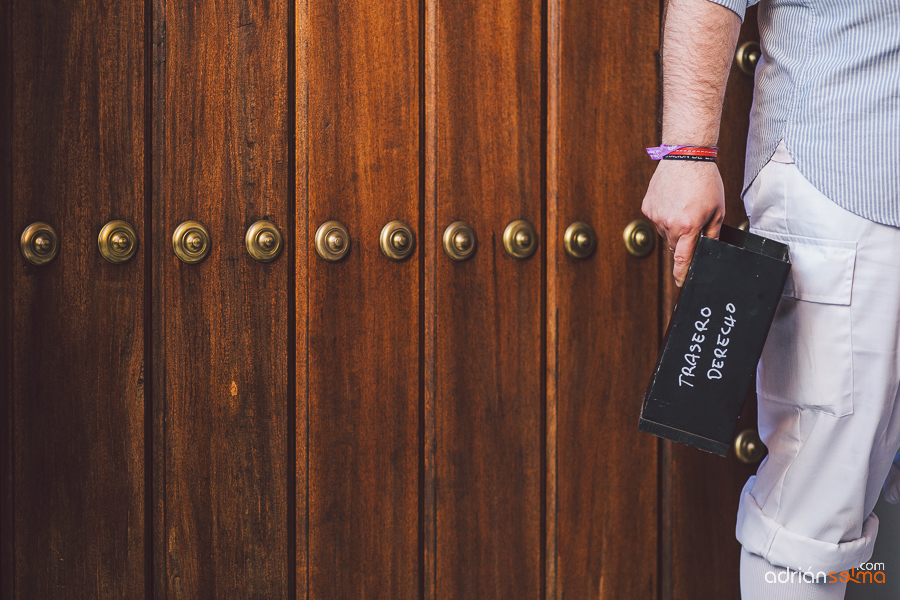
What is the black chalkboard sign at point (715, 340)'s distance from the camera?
1.94 feet

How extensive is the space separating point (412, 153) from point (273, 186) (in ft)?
0.57

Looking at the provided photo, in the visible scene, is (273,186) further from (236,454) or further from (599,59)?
(599,59)

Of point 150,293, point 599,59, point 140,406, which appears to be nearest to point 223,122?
point 150,293

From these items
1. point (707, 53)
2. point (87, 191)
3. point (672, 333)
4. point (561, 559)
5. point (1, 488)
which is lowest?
point (561, 559)

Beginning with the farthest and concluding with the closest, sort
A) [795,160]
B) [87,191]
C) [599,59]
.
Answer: [599,59] < [87,191] < [795,160]

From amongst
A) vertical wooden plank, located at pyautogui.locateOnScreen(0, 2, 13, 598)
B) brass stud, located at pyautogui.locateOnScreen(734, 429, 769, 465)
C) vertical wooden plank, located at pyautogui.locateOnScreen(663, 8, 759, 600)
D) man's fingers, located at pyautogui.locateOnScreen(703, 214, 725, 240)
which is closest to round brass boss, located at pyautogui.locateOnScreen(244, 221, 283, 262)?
vertical wooden plank, located at pyautogui.locateOnScreen(0, 2, 13, 598)

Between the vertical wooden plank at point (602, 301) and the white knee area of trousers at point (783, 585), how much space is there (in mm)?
199

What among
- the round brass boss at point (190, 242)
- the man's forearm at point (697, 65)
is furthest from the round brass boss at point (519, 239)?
the round brass boss at point (190, 242)

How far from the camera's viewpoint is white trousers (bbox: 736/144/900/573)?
578mm

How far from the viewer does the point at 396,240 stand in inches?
30.0

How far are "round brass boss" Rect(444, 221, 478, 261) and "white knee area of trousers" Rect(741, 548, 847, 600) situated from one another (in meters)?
0.47

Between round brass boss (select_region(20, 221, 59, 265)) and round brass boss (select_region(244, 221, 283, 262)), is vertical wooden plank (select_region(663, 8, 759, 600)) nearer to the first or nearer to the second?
round brass boss (select_region(244, 221, 283, 262))

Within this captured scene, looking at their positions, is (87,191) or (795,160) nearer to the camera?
(795,160)

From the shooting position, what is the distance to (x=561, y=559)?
0.82 m
